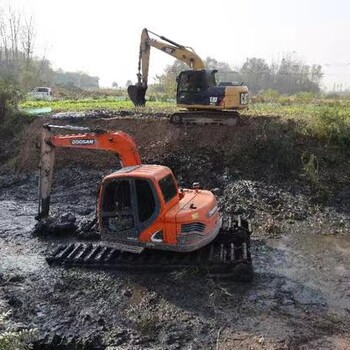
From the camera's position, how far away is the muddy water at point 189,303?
22.7ft

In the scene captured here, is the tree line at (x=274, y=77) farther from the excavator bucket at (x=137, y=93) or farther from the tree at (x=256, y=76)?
the excavator bucket at (x=137, y=93)

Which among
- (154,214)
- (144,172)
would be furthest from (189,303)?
(144,172)

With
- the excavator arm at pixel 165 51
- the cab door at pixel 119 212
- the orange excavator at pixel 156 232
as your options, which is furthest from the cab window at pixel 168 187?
the excavator arm at pixel 165 51

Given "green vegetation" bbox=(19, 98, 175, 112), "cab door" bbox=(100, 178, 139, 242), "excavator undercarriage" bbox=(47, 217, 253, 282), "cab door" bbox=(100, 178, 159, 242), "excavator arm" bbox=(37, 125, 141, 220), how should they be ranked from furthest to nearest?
"green vegetation" bbox=(19, 98, 175, 112) → "excavator arm" bbox=(37, 125, 141, 220) → "cab door" bbox=(100, 178, 139, 242) → "cab door" bbox=(100, 178, 159, 242) → "excavator undercarriage" bbox=(47, 217, 253, 282)

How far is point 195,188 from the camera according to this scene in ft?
33.7

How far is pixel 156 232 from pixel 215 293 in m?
1.56

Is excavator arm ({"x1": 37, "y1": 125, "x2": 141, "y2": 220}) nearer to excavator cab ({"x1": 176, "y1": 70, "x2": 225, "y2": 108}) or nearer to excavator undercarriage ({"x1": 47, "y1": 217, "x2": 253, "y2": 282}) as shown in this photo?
excavator undercarriage ({"x1": 47, "y1": 217, "x2": 253, "y2": 282})

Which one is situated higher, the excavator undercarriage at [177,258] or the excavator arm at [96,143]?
the excavator arm at [96,143]

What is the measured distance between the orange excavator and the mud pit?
0.28 m

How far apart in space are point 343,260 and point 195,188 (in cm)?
341

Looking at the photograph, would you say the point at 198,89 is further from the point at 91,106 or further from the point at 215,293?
the point at 91,106

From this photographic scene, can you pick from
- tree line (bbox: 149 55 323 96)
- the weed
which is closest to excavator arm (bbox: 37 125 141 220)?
the weed

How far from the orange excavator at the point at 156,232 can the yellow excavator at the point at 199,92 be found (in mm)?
6099

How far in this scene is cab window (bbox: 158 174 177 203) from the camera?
886 cm
